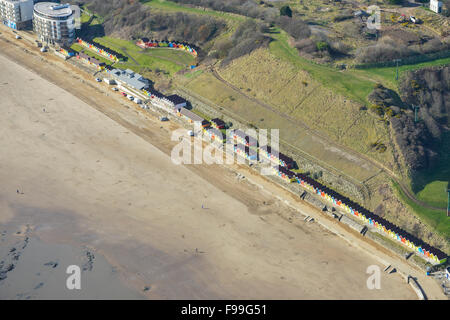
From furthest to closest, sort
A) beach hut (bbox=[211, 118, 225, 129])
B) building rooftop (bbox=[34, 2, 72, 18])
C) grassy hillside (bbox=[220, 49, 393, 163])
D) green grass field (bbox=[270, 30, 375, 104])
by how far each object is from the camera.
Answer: building rooftop (bbox=[34, 2, 72, 18]) < beach hut (bbox=[211, 118, 225, 129]) < green grass field (bbox=[270, 30, 375, 104]) < grassy hillside (bbox=[220, 49, 393, 163])

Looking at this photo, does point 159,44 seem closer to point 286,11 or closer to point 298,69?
point 286,11

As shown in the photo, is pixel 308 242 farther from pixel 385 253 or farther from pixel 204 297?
pixel 204 297

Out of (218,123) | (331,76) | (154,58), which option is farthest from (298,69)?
(154,58)

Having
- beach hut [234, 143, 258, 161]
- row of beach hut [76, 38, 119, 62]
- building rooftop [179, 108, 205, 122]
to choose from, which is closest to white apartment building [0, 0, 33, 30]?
row of beach hut [76, 38, 119, 62]

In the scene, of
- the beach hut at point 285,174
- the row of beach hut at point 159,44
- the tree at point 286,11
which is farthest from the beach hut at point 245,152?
the tree at point 286,11

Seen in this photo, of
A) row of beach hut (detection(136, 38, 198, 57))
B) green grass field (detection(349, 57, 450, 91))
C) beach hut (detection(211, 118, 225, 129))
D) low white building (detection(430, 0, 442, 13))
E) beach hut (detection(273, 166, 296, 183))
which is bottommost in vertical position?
row of beach hut (detection(136, 38, 198, 57))

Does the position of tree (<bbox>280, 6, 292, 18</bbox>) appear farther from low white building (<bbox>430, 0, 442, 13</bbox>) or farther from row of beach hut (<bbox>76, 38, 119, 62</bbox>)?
row of beach hut (<bbox>76, 38, 119, 62</bbox>)

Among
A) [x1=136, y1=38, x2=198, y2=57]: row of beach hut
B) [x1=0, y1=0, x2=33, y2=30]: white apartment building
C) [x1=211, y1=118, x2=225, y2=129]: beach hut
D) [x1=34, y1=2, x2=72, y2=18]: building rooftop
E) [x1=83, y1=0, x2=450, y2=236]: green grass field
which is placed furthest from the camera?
[x1=0, y1=0, x2=33, y2=30]: white apartment building
